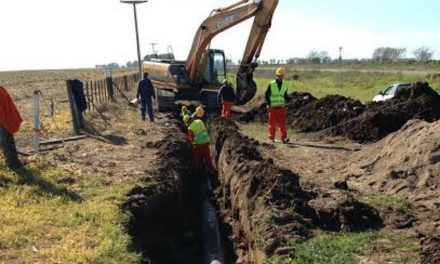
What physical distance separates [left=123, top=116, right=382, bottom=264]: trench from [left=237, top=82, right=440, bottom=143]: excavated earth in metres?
4.13

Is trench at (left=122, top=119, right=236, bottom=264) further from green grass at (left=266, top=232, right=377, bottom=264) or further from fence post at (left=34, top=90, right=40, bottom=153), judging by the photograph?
fence post at (left=34, top=90, right=40, bottom=153)

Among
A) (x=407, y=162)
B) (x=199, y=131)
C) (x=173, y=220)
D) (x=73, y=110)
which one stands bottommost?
(x=173, y=220)

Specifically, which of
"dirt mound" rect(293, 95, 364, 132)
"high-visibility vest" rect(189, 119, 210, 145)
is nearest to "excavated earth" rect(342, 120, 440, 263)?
"high-visibility vest" rect(189, 119, 210, 145)

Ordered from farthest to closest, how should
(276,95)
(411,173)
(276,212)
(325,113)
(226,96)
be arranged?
(226,96) → (325,113) → (276,95) → (411,173) → (276,212)

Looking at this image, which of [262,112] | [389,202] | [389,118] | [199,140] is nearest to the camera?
[389,202]

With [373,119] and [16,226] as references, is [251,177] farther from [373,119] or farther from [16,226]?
[373,119]

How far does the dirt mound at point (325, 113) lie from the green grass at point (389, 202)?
748 centimetres

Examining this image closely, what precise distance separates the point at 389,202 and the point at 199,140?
5.31 metres

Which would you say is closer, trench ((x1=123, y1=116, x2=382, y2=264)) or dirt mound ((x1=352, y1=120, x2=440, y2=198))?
trench ((x1=123, y1=116, x2=382, y2=264))

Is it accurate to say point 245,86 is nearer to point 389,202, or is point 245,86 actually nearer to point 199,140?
point 199,140

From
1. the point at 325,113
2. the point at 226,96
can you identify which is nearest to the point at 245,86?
the point at 226,96

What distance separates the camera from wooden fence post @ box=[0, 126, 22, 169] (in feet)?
28.2

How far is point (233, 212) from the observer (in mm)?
8844

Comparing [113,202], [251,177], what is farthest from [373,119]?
[113,202]
